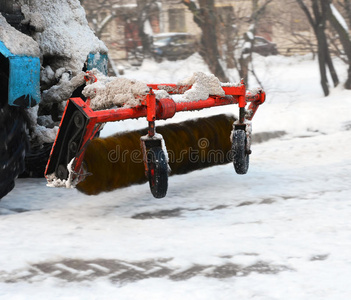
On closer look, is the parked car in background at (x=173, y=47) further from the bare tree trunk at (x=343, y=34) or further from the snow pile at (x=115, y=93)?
the snow pile at (x=115, y=93)

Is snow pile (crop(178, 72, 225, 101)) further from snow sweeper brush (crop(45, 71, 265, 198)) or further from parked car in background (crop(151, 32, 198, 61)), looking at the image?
parked car in background (crop(151, 32, 198, 61))

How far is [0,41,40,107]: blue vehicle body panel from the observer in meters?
4.11

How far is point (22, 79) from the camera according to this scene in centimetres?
418

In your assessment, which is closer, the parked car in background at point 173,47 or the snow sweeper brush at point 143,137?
the snow sweeper brush at point 143,137

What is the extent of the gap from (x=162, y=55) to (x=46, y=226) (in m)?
14.1

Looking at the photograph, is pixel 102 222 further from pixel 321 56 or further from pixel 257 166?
pixel 321 56

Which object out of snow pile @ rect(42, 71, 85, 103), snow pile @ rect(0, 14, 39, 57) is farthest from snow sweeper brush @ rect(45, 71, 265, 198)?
snow pile @ rect(0, 14, 39, 57)

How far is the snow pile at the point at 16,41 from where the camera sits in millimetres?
4184

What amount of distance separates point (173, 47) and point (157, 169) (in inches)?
597

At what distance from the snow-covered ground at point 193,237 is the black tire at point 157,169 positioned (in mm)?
222

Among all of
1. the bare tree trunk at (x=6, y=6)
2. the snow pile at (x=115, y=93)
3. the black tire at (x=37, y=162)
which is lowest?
the black tire at (x=37, y=162)

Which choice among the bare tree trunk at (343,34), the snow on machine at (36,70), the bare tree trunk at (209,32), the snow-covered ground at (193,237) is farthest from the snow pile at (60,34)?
the bare tree trunk at (343,34)

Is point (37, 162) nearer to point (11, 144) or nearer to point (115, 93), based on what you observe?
point (11, 144)

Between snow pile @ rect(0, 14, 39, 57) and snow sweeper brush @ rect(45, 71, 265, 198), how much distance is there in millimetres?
430
